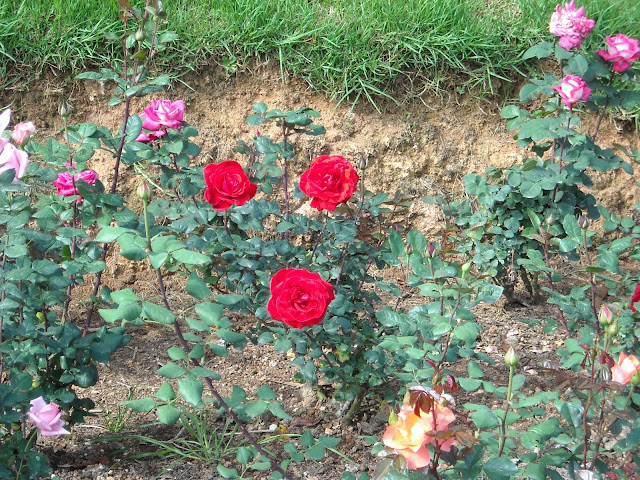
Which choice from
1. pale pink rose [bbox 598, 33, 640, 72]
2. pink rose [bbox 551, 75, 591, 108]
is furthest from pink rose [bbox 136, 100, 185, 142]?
pale pink rose [bbox 598, 33, 640, 72]

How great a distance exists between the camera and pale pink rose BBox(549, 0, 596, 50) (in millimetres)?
2471

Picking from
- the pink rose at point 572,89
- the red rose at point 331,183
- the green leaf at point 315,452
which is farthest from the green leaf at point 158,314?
the pink rose at point 572,89

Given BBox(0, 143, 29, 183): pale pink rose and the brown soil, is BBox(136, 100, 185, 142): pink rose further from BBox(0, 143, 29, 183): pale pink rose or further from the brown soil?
the brown soil

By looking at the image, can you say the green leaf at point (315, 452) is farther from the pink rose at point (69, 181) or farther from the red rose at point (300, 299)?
the pink rose at point (69, 181)

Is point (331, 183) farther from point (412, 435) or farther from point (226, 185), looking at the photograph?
point (412, 435)

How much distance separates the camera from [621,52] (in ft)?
8.14

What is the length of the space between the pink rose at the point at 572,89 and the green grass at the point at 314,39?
0.98 meters

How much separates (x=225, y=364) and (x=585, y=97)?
171cm

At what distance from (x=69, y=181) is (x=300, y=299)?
0.77 m

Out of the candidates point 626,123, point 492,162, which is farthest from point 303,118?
point 626,123

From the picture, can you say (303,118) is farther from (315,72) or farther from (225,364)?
(315,72)

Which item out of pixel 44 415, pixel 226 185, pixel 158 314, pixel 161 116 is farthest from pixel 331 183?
pixel 44 415

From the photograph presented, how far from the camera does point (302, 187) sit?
1854 mm

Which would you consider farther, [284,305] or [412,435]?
[284,305]
